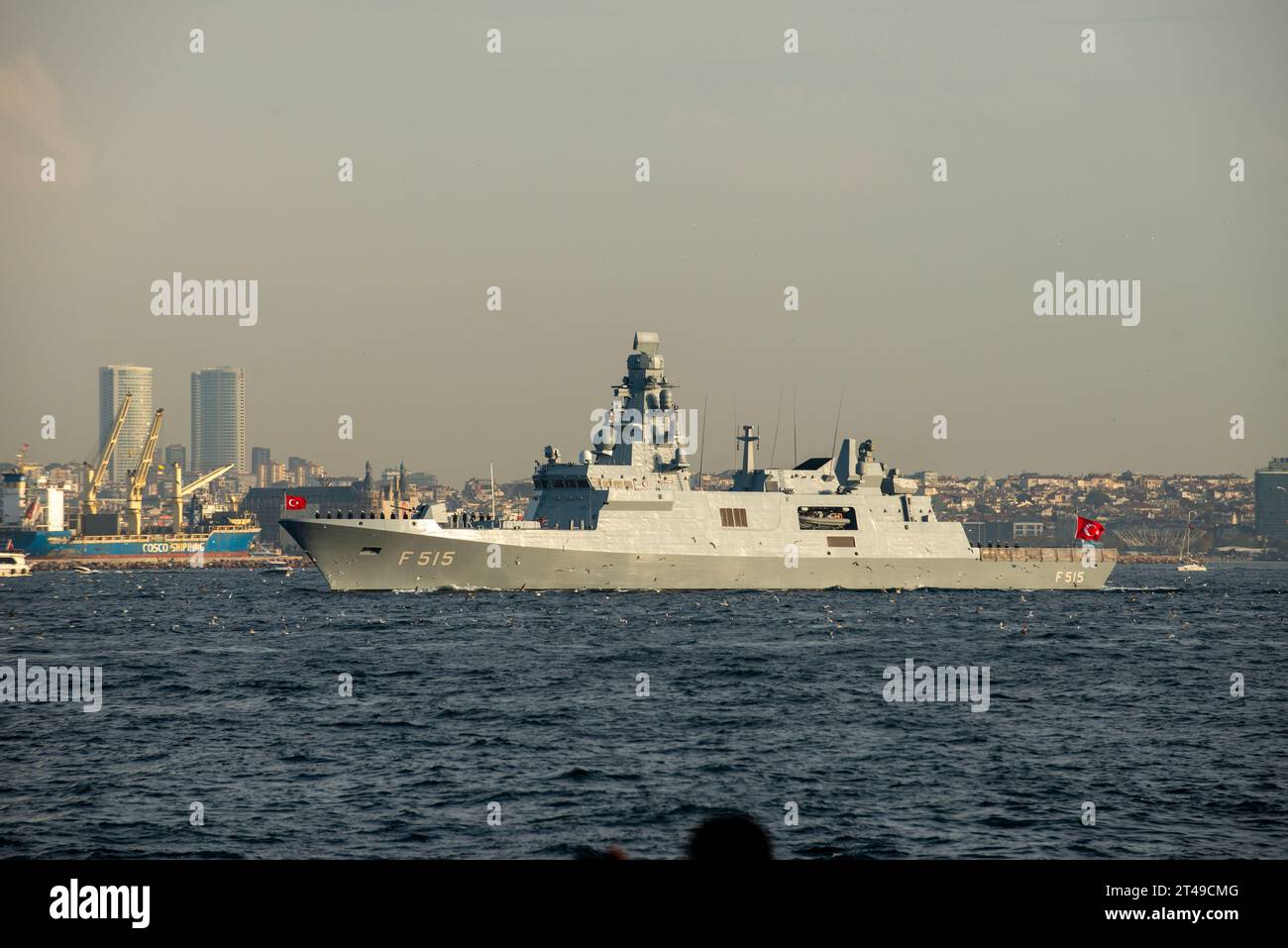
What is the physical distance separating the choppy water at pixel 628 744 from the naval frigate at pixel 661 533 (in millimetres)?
9652

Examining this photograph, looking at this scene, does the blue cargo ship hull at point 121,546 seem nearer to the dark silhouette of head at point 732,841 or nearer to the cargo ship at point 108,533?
the cargo ship at point 108,533

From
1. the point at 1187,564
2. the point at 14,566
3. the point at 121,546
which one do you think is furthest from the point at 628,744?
the point at 1187,564

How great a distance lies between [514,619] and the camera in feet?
147

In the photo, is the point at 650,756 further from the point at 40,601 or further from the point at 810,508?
the point at 40,601

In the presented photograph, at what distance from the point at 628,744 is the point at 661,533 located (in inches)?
1313

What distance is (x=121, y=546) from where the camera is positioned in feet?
507

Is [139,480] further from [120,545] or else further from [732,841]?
[732,841]

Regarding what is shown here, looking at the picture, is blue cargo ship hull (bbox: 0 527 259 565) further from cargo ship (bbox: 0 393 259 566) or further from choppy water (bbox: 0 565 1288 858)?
choppy water (bbox: 0 565 1288 858)

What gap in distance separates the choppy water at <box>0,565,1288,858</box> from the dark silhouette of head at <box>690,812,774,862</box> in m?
12.4

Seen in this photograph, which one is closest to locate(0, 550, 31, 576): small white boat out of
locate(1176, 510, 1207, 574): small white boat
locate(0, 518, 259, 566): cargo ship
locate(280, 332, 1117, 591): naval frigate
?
locate(0, 518, 259, 566): cargo ship

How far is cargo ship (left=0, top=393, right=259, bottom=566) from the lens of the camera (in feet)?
498

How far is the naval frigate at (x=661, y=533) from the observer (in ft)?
179
